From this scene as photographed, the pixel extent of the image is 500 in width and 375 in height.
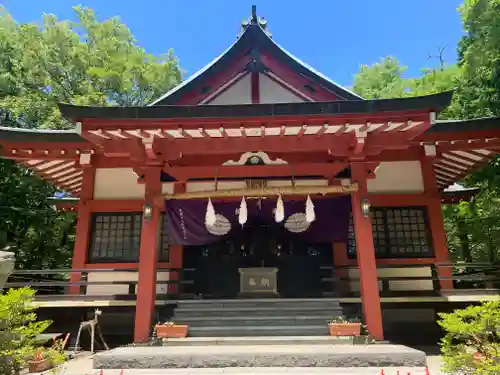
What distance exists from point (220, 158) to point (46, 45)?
65.0ft

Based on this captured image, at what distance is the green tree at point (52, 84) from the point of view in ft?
58.8

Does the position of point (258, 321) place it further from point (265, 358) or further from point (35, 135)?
point (35, 135)

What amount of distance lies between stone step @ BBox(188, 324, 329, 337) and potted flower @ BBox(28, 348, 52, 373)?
2.86 meters

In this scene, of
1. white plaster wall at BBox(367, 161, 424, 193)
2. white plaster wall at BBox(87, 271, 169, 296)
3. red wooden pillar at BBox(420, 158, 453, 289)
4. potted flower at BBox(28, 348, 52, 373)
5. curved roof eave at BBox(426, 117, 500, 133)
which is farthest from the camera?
white plaster wall at BBox(367, 161, 424, 193)

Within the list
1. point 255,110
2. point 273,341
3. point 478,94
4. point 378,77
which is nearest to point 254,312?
point 273,341

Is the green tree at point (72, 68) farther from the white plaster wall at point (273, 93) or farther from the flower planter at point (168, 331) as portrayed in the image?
the flower planter at point (168, 331)

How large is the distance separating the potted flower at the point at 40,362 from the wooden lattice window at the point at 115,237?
426cm

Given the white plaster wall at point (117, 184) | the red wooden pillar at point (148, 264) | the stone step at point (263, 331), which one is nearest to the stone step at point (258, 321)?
the stone step at point (263, 331)

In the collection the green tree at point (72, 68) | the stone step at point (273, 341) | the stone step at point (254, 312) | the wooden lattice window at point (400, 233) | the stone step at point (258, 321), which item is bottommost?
the stone step at point (273, 341)

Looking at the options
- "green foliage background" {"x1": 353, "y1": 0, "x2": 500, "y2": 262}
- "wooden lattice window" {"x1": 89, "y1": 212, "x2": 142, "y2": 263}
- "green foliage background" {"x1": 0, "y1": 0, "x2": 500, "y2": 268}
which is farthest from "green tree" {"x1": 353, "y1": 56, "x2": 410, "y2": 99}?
"wooden lattice window" {"x1": 89, "y1": 212, "x2": 142, "y2": 263}

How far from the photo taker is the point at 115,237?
11797 millimetres

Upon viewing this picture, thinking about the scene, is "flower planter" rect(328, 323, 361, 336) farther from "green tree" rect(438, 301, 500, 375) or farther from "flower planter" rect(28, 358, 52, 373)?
"flower planter" rect(28, 358, 52, 373)

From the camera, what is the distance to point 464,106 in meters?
14.9

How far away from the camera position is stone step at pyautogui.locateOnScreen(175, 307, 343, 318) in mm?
9172
